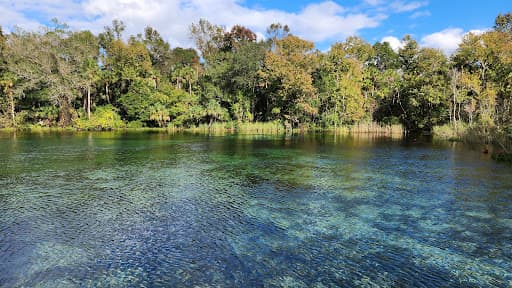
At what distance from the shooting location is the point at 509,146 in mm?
23875

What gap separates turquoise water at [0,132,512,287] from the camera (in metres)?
7.54

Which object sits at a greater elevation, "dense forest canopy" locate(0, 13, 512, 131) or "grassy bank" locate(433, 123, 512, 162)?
"dense forest canopy" locate(0, 13, 512, 131)

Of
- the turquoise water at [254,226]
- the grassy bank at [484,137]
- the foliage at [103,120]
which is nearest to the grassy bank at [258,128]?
the foliage at [103,120]

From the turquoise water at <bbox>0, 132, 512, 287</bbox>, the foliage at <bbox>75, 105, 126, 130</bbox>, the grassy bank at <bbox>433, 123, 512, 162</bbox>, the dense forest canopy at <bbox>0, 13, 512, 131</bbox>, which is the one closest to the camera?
the turquoise water at <bbox>0, 132, 512, 287</bbox>

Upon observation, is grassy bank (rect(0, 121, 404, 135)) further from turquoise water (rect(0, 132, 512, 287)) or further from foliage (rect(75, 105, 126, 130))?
turquoise water (rect(0, 132, 512, 287))

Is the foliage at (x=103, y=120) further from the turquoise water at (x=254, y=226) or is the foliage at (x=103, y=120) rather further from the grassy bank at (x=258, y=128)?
the turquoise water at (x=254, y=226)

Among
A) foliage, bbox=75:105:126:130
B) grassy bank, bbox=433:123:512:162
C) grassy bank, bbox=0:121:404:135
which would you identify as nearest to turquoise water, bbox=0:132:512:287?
grassy bank, bbox=433:123:512:162

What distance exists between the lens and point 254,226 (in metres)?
10.5

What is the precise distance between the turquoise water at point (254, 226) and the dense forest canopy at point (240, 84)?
31.1 metres

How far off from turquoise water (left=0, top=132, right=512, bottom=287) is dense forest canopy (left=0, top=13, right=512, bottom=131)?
31.1 meters

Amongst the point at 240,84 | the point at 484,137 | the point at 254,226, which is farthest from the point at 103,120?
the point at 254,226

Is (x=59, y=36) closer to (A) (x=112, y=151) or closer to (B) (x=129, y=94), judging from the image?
(B) (x=129, y=94)

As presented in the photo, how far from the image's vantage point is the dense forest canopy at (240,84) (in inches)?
1919

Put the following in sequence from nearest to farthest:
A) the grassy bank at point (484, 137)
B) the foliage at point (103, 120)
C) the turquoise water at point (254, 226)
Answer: the turquoise water at point (254, 226)
the grassy bank at point (484, 137)
the foliage at point (103, 120)
